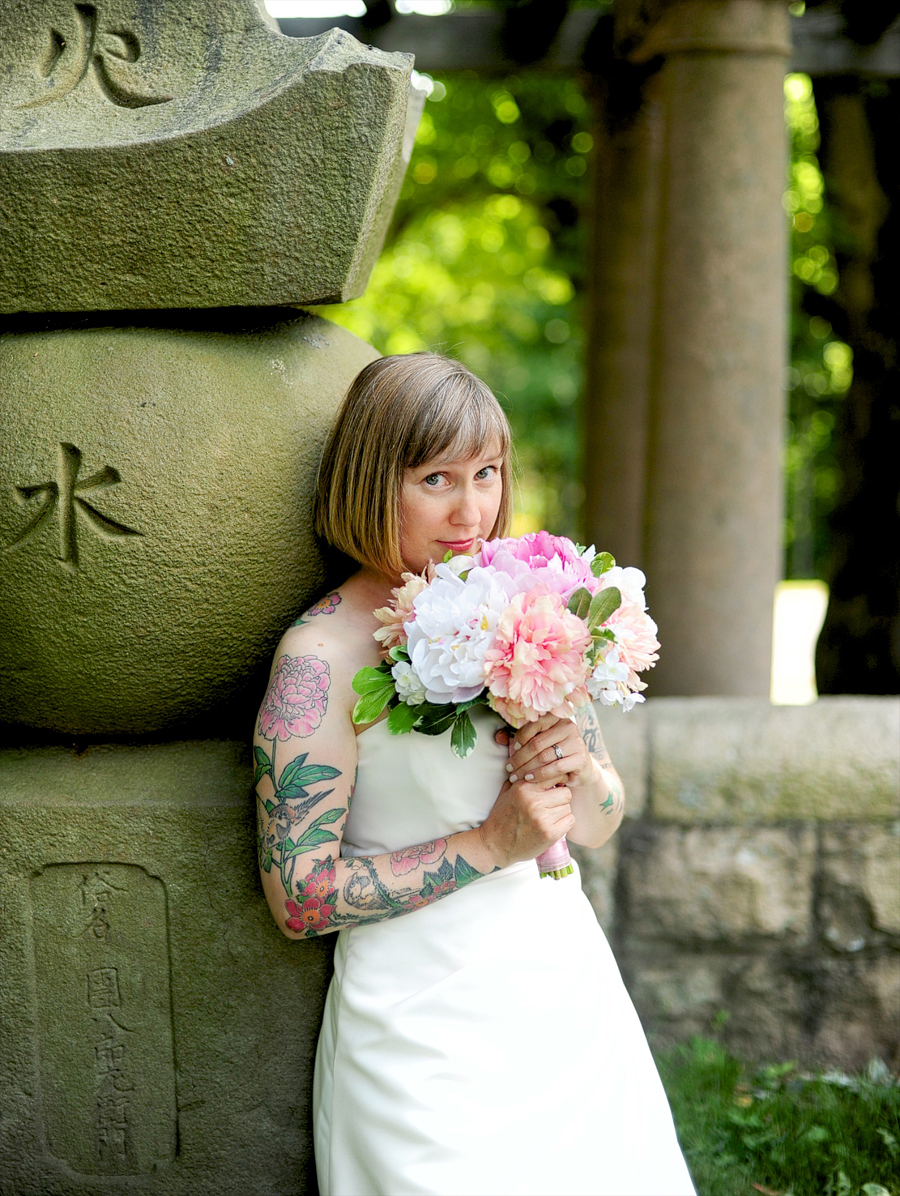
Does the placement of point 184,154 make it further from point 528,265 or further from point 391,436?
point 528,265

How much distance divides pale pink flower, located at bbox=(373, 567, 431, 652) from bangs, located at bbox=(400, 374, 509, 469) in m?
0.21

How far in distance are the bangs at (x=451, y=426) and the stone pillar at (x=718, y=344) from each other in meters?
2.33

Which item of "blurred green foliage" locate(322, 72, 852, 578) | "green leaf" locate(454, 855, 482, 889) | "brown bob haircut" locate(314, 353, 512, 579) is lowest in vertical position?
"green leaf" locate(454, 855, 482, 889)

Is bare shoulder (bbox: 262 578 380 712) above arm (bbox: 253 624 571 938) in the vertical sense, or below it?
above

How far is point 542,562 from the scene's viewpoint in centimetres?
163

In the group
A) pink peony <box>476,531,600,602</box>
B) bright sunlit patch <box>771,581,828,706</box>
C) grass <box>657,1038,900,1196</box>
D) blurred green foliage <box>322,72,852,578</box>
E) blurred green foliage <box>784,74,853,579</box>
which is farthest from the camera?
bright sunlit patch <box>771,581,828,706</box>

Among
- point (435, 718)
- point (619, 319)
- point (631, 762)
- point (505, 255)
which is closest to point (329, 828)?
point (435, 718)

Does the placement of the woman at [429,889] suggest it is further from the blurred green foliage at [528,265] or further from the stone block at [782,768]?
the blurred green foliage at [528,265]

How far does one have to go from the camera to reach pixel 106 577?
1.73 metres

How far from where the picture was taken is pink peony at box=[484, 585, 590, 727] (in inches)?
57.9

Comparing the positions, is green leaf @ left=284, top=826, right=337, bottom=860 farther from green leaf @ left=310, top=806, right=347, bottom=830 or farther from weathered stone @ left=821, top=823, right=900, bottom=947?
weathered stone @ left=821, top=823, right=900, bottom=947

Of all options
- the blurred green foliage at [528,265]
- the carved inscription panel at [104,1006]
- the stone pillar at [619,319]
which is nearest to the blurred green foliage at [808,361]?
the blurred green foliage at [528,265]

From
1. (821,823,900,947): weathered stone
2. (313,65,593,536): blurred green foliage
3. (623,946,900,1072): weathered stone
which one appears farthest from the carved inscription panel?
(313,65,593,536): blurred green foliage

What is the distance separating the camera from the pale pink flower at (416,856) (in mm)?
1673
